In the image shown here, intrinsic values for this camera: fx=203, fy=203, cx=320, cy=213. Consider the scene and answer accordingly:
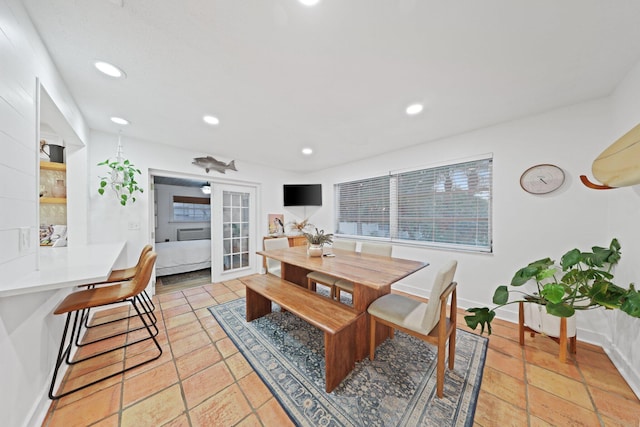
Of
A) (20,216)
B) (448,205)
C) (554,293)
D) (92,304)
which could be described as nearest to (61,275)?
(20,216)

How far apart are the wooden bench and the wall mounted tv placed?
2541 mm

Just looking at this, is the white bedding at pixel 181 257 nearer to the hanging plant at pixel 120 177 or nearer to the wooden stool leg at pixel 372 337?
A: the hanging plant at pixel 120 177

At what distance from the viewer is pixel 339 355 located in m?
1.49

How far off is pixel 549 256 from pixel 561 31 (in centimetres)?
205

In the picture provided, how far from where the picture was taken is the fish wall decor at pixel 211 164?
342cm

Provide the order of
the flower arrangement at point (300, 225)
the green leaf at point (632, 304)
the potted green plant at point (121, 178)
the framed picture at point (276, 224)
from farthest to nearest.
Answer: the flower arrangement at point (300, 225)
the framed picture at point (276, 224)
the potted green plant at point (121, 178)
the green leaf at point (632, 304)

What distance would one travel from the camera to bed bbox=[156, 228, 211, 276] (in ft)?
12.8

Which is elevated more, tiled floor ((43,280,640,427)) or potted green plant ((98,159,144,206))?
potted green plant ((98,159,144,206))

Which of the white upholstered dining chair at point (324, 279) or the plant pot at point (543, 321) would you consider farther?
the white upholstered dining chair at point (324, 279)

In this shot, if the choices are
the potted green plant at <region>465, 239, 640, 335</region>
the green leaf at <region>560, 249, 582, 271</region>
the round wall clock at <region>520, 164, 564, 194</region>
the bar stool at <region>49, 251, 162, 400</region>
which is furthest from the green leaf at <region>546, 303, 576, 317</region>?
the bar stool at <region>49, 251, 162, 400</region>

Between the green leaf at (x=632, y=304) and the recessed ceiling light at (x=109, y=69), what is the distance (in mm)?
3844

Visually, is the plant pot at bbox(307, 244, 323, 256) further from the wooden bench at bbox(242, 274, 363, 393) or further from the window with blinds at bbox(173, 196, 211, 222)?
the window with blinds at bbox(173, 196, 211, 222)

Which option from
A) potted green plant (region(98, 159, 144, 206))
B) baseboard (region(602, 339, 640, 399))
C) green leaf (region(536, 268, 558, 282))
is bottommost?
baseboard (region(602, 339, 640, 399))

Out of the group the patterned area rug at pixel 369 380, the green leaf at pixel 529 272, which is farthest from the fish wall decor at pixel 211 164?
the green leaf at pixel 529 272
